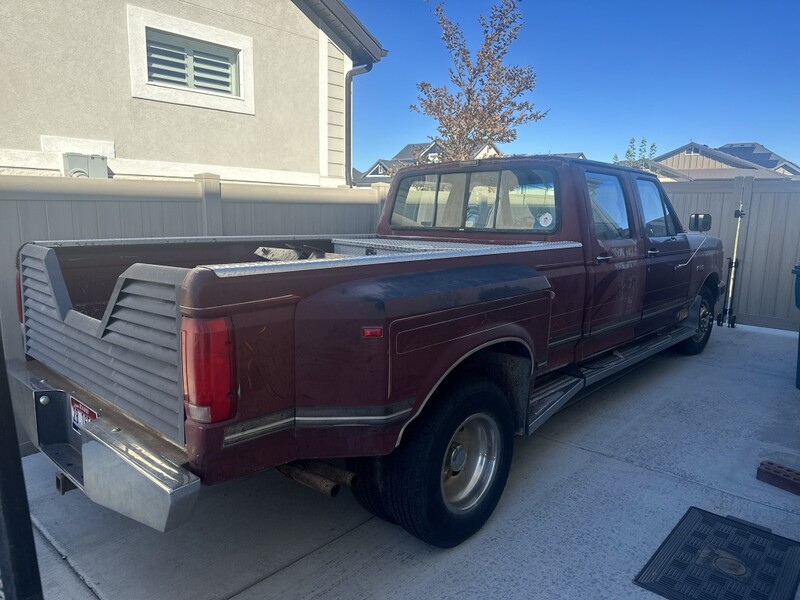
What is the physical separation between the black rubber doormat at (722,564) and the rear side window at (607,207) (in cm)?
209

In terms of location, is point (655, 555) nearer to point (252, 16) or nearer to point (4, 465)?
point (4, 465)

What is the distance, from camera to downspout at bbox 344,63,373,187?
10.1 m

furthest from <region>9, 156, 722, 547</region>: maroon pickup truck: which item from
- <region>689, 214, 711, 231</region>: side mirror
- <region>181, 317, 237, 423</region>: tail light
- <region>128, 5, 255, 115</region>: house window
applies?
<region>128, 5, 255, 115</region>: house window

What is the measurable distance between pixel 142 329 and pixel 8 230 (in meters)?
2.52

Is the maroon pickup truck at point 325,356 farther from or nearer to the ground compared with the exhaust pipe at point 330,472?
farther from the ground

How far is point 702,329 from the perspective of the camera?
6828mm

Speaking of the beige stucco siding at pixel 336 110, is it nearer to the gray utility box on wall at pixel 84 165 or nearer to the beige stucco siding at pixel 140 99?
the beige stucco siding at pixel 140 99

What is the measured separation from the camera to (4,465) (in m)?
1.72

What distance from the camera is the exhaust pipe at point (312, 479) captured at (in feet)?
8.64

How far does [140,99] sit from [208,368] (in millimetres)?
7038

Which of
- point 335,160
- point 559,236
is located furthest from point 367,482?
point 335,160

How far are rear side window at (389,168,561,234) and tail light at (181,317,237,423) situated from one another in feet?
9.32

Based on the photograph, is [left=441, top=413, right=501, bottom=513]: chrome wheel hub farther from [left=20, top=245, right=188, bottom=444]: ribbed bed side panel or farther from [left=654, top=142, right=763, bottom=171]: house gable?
[left=654, top=142, right=763, bottom=171]: house gable

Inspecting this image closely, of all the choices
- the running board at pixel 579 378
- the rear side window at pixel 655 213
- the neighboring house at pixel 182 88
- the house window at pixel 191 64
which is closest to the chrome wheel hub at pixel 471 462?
the running board at pixel 579 378
